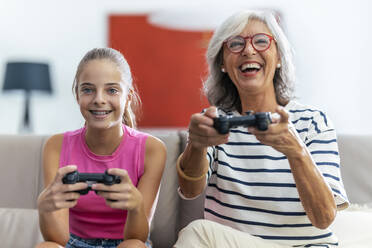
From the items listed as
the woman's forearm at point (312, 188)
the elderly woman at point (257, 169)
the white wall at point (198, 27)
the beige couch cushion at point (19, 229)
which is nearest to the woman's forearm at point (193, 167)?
the elderly woman at point (257, 169)

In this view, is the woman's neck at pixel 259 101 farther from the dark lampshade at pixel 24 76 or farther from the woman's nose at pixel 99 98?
the dark lampshade at pixel 24 76

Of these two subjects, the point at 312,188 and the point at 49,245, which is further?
the point at 49,245

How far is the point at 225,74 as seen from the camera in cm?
134

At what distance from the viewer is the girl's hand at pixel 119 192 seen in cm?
88

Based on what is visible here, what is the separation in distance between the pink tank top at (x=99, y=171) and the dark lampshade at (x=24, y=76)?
1.81m

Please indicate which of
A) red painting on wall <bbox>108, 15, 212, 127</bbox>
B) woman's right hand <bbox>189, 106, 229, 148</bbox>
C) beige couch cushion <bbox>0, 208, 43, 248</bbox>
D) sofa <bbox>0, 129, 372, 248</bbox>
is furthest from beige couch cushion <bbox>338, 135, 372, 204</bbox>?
red painting on wall <bbox>108, 15, 212, 127</bbox>

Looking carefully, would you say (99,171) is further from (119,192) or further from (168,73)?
(168,73)

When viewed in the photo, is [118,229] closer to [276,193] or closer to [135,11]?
[276,193]

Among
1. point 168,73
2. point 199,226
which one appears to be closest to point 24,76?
point 168,73

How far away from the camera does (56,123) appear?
315 centimetres

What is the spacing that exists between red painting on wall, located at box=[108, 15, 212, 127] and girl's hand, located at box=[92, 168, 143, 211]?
2.04 meters

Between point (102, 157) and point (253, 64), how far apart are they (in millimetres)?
528

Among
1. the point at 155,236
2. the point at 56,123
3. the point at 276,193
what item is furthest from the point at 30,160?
the point at 56,123

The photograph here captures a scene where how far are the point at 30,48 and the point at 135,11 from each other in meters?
0.88
